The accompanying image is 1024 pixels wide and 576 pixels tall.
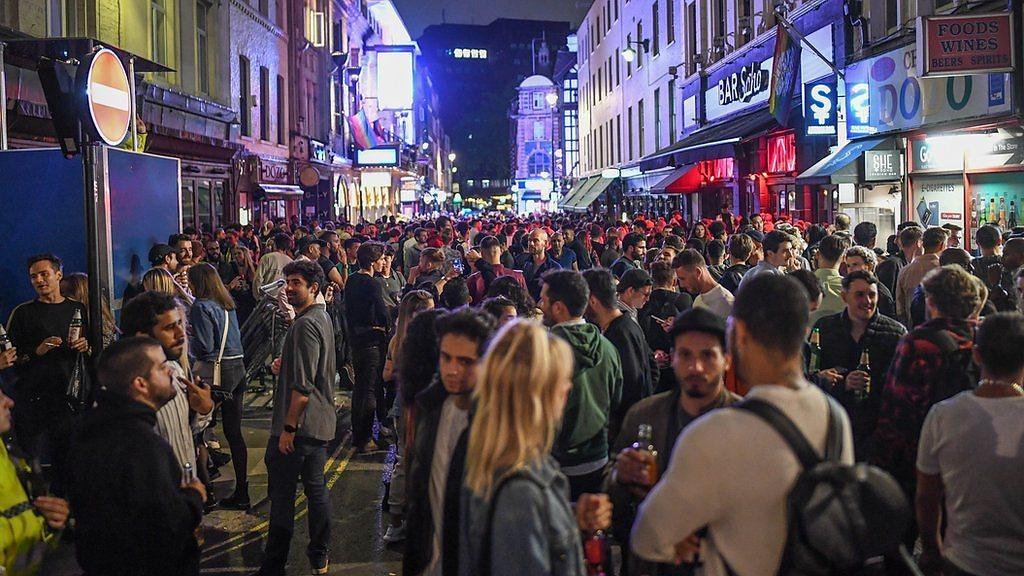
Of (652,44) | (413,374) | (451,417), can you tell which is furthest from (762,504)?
(652,44)

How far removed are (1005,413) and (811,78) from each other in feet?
63.0

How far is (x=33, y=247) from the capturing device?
9.16 metres

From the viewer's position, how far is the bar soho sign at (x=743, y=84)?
24.3 metres

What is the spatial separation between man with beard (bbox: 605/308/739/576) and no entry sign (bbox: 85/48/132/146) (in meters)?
4.86

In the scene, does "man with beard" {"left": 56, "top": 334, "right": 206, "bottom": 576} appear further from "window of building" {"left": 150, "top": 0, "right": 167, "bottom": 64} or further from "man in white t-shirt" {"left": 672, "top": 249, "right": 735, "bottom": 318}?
"window of building" {"left": 150, "top": 0, "right": 167, "bottom": 64}

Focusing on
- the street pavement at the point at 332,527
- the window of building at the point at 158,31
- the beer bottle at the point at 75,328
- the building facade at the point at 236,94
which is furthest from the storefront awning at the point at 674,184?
the beer bottle at the point at 75,328

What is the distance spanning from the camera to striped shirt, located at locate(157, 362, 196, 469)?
5.35 m

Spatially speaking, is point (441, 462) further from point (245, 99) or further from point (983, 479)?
point (245, 99)

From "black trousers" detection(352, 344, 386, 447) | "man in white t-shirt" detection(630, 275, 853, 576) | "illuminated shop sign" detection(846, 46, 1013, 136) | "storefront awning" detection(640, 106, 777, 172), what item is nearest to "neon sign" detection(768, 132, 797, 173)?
"storefront awning" detection(640, 106, 777, 172)

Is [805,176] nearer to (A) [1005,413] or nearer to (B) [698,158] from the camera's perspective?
(B) [698,158]

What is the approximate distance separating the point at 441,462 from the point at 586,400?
6.19ft

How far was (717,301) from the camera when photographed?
7.30m

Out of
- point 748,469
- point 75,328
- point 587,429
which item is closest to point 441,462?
point 748,469

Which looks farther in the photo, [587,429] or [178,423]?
[178,423]
